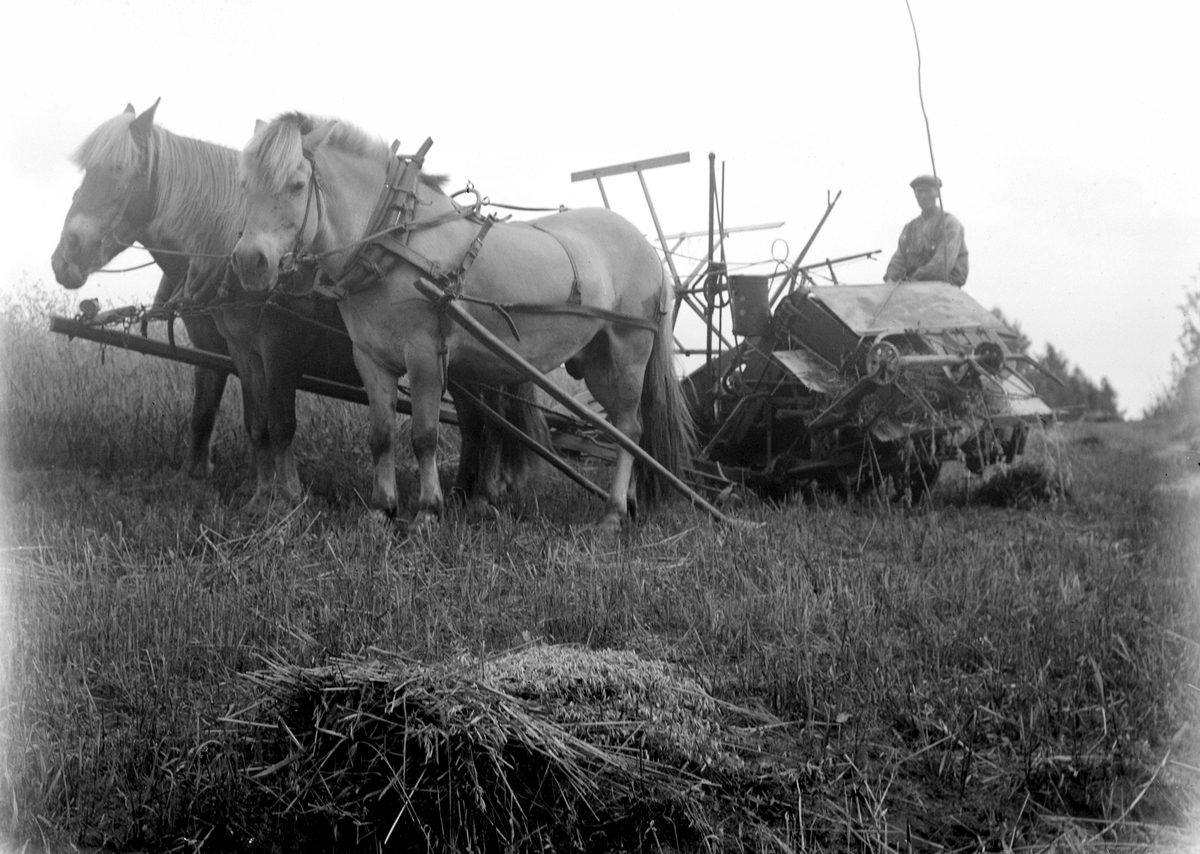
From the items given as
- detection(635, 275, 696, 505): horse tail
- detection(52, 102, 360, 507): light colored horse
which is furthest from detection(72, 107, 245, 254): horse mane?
detection(635, 275, 696, 505): horse tail

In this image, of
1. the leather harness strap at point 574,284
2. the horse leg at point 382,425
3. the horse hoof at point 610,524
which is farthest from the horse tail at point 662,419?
the horse leg at point 382,425

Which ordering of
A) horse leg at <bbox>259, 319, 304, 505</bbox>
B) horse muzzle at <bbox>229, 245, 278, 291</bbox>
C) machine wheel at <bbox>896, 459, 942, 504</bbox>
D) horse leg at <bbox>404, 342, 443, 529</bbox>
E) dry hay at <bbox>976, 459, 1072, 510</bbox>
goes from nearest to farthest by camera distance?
horse muzzle at <bbox>229, 245, 278, 291</bbox>
horse leg at <bbox>404, 342, 443, 529</bbox>
horse leg at <bbox>259, 319, 304, 505</bbox>
dry hay at <bbox>976, 459, 1072, 510</bbox>
machine wheel at <bbox>896, 459, 942, 504</bbox>

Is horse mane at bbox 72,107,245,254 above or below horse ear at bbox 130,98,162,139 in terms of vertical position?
below

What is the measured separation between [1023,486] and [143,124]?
5.81 metres

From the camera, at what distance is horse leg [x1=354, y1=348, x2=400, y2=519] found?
6.43 m

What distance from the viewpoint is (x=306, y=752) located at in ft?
9.48

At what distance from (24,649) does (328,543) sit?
1.77 metres

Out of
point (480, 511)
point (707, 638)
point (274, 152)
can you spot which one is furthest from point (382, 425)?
point (707, 638)

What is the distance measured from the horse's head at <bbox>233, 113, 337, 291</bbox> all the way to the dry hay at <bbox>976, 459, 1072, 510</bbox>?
15.2ft

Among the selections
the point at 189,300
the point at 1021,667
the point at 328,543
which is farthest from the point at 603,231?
the point at 1021,667

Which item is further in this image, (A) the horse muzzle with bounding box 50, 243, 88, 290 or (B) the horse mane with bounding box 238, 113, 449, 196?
(A) the horse muzzle with bounding box 50, 243, 88, 290

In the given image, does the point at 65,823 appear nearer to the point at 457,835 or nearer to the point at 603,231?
the point at 457,835

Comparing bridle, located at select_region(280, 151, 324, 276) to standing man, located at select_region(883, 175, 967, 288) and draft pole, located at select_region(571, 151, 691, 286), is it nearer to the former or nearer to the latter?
draft pole, located at select_region(571, 151, 691, 286)

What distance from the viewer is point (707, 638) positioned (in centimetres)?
416
